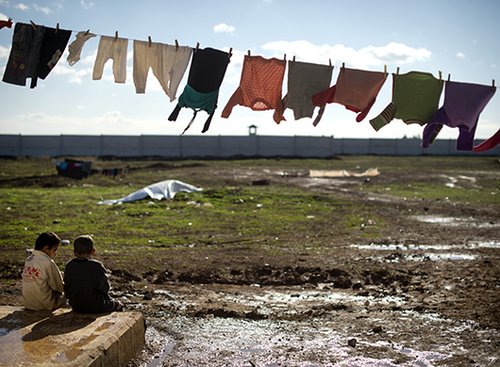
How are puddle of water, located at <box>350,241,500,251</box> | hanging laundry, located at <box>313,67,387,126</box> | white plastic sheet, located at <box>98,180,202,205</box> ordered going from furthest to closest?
white plastic sheet, located at <box>98,180,202,205</box> → puddle of water, located at <box>350,241,500,251</box> → hanging laundry, located at <box>313,67,387,126</box>

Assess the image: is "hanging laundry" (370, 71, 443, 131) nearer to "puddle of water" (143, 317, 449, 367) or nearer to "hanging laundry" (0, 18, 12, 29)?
"puddle of water" (143, 317, 449, 367)

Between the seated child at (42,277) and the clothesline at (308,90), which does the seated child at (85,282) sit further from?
the clothesline at (308,90)

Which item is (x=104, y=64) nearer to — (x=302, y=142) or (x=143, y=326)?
(x=143, y=326)

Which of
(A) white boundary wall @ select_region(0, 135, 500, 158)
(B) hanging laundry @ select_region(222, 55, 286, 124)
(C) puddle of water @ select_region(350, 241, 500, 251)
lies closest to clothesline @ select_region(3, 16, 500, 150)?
(B) hanging laundry @ select_region(222, 55, 286, 124)

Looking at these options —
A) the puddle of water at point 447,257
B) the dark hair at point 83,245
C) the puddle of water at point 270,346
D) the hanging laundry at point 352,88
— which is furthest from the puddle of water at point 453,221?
the dark hair at point 83,245

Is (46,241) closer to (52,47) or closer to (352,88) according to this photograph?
(52,47)

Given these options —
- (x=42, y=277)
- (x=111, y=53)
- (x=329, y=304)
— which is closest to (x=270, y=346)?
(x=329, y=304)

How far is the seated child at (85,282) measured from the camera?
6.02 metres

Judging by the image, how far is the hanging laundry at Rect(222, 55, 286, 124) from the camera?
974 centimetres

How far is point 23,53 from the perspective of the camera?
8664 mm

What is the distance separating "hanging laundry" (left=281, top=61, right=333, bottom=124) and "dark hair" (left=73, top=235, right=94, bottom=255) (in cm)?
482

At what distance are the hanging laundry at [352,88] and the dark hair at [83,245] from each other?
507 cm

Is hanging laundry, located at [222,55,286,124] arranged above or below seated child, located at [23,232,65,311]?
above

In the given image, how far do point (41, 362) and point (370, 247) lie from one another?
8.33 metres
